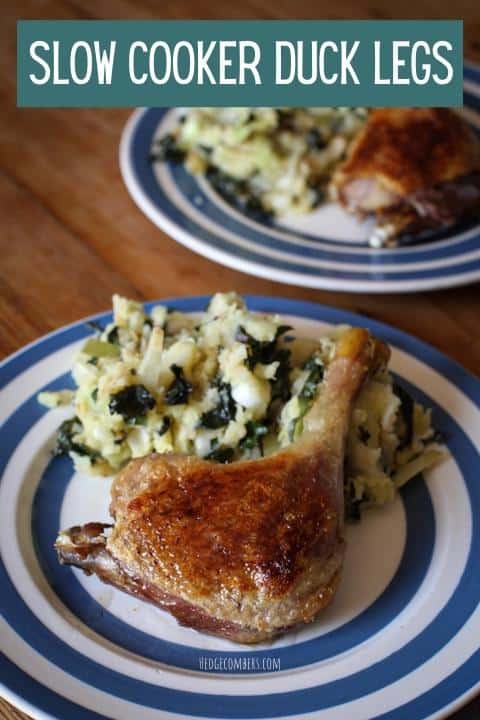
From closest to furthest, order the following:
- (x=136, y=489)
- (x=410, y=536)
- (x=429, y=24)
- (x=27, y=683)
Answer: (x=27, y=683)
(x=136, y=489)
(x=410, y=536)
(x=429, y=24)

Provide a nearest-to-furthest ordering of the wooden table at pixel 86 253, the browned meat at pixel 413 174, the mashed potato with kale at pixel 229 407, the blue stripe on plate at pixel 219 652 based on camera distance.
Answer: the blue stripe on plate at pixel 219 652
the mashed potato with kale at pixel 229 407
the wooden table at pixel 86 253
the browned meat at pixel 413 174

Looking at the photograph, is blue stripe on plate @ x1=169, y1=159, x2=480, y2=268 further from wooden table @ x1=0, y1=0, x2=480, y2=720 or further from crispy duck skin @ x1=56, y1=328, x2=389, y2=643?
crispy duck skin @ x1=56, y1=328, x2=389, y2=643

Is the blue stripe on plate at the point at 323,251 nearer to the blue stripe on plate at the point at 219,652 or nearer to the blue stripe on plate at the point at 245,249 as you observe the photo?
the blue stripe on plate at the point at 245,249

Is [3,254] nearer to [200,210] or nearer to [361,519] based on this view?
[200,210]

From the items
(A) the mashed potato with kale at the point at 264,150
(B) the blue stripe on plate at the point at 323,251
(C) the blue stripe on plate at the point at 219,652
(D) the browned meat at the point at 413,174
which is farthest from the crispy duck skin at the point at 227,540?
(A) the mashed potato with kale at the point at 264,150

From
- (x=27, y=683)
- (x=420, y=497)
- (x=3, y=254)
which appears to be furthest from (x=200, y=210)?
(x=27, y=683)
